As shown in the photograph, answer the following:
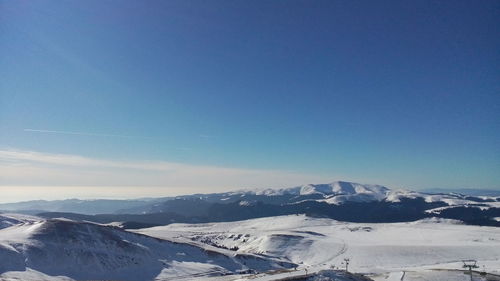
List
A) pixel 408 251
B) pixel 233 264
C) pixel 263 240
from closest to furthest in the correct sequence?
pixel 233 264
pixel 408 251
pixel 263 240

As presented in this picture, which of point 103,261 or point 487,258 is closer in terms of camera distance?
point 103,261

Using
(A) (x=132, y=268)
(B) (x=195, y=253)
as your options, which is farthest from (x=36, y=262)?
(B) (x=195, y=253)

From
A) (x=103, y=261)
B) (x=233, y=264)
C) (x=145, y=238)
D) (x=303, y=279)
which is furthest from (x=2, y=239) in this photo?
(x=303, y=279)

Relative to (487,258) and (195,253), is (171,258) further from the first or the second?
(487,258)

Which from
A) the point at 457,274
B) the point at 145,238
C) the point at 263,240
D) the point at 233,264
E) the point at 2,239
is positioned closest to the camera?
the point at 457,274

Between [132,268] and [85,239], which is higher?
[85,239]

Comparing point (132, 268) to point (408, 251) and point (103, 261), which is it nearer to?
point (103, 261)

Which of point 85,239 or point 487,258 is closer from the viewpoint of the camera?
point 85,239

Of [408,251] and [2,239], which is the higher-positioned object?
[2,239]

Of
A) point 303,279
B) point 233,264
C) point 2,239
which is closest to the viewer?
point 303,279
